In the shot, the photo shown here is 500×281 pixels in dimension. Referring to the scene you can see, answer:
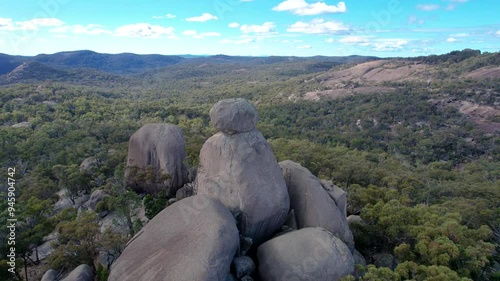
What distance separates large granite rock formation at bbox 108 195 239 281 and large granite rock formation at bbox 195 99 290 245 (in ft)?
4.88

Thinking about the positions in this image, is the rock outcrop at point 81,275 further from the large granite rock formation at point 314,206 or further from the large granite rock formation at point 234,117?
the large granite rock formation at point 314,206

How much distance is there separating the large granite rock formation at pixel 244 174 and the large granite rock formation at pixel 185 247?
1.49 m

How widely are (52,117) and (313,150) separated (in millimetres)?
59841

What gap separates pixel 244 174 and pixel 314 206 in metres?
4.11

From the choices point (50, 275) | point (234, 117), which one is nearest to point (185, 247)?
point (234, 117)

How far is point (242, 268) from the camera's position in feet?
43.5

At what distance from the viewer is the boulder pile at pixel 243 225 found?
1218cm

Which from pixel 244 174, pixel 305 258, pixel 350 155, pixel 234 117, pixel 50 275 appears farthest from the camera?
pixel 350 155

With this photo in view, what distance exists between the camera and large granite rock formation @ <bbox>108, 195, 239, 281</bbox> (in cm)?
1159

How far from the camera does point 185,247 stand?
12297 millimetres

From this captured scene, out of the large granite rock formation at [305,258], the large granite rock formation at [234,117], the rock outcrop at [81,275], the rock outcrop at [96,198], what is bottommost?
the rock outcrop at [96,198]

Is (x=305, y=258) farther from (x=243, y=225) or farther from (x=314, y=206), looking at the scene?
(x=314, y=206)

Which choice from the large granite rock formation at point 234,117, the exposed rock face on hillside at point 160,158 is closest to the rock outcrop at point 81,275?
the exposed rock face on hillside at point 160,158

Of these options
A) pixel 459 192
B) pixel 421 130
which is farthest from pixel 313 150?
pixel 421 130
